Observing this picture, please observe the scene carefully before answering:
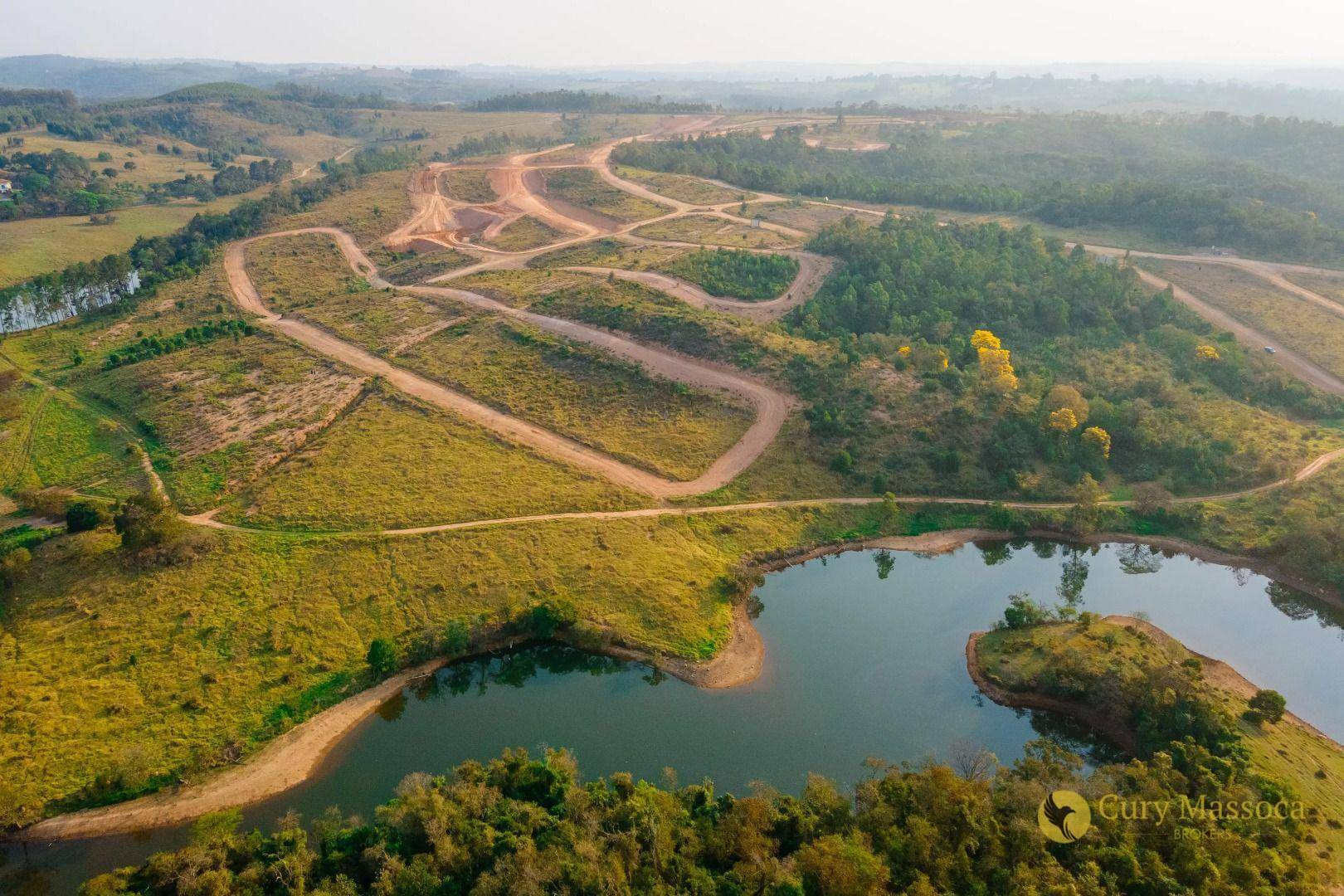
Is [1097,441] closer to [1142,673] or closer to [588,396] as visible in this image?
[1142,673]

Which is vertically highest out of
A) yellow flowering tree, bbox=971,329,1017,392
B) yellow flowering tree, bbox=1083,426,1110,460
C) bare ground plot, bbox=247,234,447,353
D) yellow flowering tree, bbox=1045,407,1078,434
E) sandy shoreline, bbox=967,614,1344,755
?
bare ground plot, bbox=247,234,447,353

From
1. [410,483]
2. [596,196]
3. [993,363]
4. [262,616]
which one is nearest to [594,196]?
[596,196]

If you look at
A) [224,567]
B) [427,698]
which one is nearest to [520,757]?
[427,698]

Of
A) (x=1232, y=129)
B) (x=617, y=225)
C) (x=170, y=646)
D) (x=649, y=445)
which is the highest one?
(x=1232, y=129)

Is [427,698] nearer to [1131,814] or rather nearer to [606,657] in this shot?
[606,657]

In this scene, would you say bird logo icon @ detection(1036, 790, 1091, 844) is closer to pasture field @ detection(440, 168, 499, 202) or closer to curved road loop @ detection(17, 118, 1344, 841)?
curved road loop @ detection(17, 118, 1344, 841)

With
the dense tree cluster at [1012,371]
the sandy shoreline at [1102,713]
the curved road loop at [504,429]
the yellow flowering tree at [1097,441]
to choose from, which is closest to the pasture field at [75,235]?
the curved road loop at [504,429]

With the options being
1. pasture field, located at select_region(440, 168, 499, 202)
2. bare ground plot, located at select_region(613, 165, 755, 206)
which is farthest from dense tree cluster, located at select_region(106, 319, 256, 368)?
bare ground plot, located at select_region(613, 165, 755, 206)

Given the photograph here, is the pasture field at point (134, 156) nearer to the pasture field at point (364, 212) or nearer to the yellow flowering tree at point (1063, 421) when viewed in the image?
the pasture field at point (364, 212)
